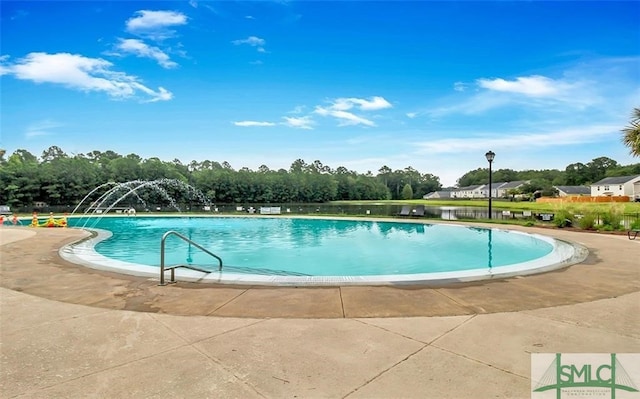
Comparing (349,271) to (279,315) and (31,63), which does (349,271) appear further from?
(31,63)

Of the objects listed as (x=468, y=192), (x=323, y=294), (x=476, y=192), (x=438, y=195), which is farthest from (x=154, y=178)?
(x=468, y=192)

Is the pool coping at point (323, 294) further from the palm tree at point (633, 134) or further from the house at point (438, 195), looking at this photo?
the house at point (438, 195)

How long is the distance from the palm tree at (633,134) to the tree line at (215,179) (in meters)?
46.0

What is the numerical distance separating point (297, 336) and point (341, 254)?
26.8 ft

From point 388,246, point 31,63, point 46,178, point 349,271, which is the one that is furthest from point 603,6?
point 46,178

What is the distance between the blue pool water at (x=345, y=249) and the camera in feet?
31.7

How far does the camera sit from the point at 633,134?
17328mm

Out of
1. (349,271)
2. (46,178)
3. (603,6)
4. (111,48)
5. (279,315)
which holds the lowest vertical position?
(349,271)

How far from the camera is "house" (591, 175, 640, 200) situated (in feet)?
201

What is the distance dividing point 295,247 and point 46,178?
38791 mm

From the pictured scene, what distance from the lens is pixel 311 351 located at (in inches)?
121

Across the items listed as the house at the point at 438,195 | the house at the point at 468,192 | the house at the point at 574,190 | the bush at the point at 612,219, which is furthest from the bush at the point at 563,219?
the house at the point at 438,195

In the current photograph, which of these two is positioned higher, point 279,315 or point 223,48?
point 223,48

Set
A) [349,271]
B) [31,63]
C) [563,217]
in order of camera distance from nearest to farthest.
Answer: [349,271] < [563,217] < [31,63]
